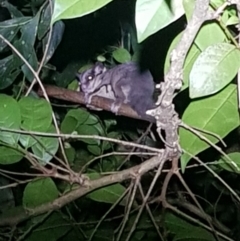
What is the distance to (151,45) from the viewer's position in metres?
1.02

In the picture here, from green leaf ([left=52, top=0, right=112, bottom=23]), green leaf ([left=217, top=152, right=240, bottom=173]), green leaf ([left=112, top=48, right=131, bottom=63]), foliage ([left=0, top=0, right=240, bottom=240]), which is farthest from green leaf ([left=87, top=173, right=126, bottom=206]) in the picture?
green leaf ([left=52, top=0, right=112, bottom=23])

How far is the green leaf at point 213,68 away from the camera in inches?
17.1

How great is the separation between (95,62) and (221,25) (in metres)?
1.09

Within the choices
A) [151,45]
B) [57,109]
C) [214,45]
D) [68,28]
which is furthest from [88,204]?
[214,45]

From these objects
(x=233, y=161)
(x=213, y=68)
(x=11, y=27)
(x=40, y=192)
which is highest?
(x=213, y=68)

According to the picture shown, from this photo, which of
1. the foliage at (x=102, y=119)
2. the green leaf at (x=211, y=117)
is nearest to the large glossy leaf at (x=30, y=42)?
the foliage at (x=102, y=119)

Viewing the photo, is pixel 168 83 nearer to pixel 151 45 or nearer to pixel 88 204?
pixel 151 45

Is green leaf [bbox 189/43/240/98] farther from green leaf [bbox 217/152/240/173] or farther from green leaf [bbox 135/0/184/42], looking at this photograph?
green leaf [bbox 217/152/240/173]

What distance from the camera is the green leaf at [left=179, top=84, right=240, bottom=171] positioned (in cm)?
53

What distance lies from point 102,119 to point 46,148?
529 millimetres

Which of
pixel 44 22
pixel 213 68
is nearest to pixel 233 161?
pixel 213 68

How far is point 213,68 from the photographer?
1.44 ft

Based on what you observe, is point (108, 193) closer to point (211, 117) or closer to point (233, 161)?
point (233, 161)

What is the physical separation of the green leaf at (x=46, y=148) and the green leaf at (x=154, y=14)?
0.52 meters
